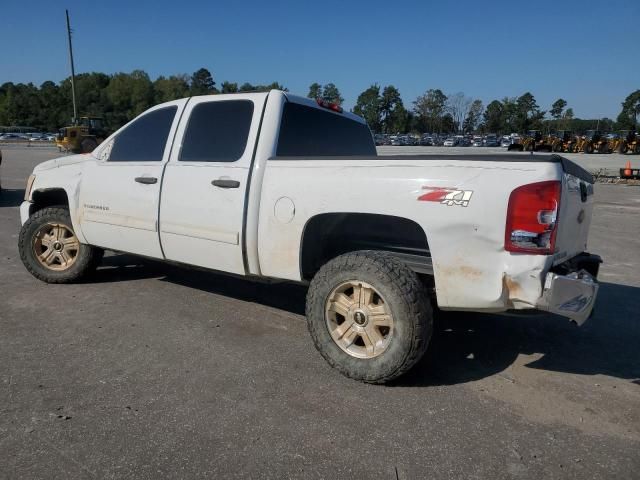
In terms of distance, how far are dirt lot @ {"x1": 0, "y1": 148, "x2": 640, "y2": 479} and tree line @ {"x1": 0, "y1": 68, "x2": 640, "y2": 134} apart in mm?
96007

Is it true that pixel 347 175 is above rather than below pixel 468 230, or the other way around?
above

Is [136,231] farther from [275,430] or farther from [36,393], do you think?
[275,430]

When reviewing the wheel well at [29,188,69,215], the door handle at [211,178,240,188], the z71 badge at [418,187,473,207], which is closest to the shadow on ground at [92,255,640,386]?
the wheel well at [29,188,69,215]

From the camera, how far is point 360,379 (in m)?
3.15

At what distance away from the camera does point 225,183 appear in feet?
12.1

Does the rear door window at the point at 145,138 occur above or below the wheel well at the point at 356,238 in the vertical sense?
above

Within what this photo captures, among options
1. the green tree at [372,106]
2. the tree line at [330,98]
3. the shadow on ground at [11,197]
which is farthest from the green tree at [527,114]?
the shadow on ground at [11,197]

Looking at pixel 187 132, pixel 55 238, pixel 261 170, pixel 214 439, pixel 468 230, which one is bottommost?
pixel 214 439

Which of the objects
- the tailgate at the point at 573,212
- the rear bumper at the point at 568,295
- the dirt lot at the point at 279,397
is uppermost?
the tailgate at the point at 573,212

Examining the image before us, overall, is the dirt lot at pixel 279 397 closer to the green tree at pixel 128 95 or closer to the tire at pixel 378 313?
the tire at pixel 378 313

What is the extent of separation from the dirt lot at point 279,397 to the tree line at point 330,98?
9601 centimetres

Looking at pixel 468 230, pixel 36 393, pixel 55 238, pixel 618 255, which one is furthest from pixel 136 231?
pixel 618 255

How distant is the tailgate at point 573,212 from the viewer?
2.82 m

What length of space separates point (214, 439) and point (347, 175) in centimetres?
176
